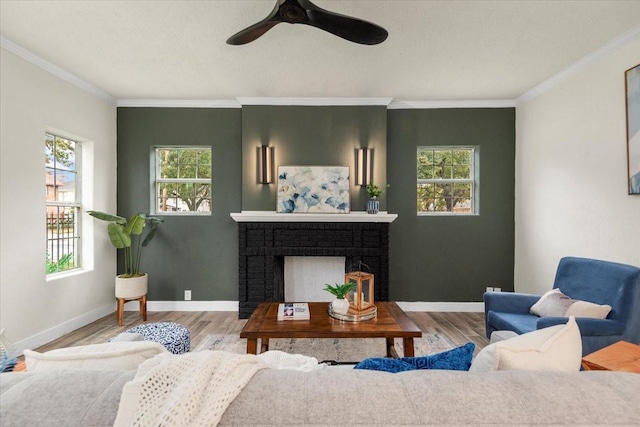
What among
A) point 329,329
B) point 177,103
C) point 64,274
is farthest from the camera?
point 177,103

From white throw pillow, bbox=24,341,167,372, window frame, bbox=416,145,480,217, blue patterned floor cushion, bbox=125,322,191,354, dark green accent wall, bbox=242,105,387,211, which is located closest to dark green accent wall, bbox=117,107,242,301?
dark green accent wall, bbox=242,105,387,211

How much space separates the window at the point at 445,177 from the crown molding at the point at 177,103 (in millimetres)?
2667

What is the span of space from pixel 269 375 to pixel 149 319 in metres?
3.87

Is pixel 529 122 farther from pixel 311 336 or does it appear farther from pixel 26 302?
pixel 26 302

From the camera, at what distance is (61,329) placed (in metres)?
3.42

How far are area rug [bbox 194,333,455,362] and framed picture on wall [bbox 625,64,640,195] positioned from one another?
6.75ft

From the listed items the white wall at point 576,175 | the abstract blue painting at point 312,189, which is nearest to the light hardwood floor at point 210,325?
the white wall at point 576,175

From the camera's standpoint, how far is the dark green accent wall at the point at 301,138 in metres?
4.26

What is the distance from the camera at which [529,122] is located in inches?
160

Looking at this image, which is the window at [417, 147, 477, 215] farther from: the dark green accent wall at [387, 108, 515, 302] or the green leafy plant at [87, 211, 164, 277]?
the green leafy plant at [87, 211, 164, 277]

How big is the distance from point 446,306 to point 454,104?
267 cm

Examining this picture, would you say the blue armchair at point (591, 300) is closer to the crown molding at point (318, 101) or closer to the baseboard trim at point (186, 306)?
the crown molding at point (318, 101)

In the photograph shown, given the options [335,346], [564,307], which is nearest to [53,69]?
[335,346]

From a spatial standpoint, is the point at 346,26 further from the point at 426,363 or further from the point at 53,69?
the point at 53,69
